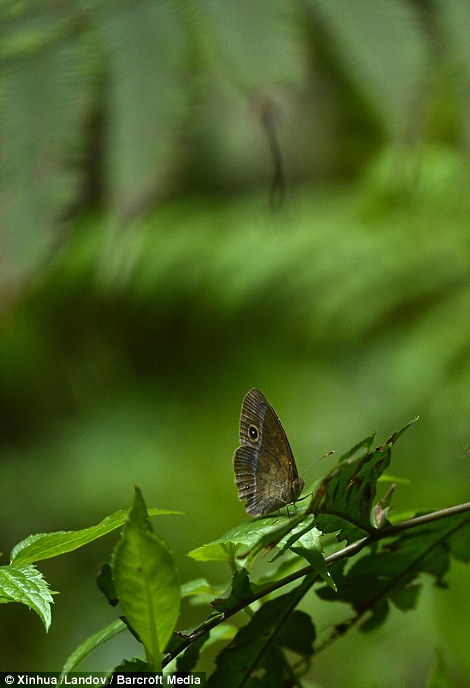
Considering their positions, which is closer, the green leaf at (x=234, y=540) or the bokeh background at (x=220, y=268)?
the green leaf at (x=234, y=540)

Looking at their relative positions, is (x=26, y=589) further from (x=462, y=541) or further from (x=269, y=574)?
(x=462, y=541)

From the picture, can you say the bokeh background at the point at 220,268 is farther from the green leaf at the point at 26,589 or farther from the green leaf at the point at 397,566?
the green leaf at the point at 26,589

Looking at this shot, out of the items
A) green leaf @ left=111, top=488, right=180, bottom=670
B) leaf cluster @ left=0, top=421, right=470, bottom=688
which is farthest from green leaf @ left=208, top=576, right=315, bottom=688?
green leaf @ left=111, top=488, right=180, bottom=670

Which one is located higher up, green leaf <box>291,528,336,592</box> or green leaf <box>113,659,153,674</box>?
green leaf <box>291,528,336,592</box>

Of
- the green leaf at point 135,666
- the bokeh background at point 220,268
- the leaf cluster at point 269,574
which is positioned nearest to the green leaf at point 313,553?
the leaf cluster at point 269,574

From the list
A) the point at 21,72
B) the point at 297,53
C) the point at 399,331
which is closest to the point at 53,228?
the point at 21,72

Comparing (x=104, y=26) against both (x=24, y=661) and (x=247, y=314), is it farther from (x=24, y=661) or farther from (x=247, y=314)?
(x=24, y=661)

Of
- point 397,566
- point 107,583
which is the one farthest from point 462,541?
point 107,583

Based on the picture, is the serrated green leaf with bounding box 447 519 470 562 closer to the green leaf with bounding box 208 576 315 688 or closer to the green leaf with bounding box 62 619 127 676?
the green leaf with bounding box 208 576 315 688
